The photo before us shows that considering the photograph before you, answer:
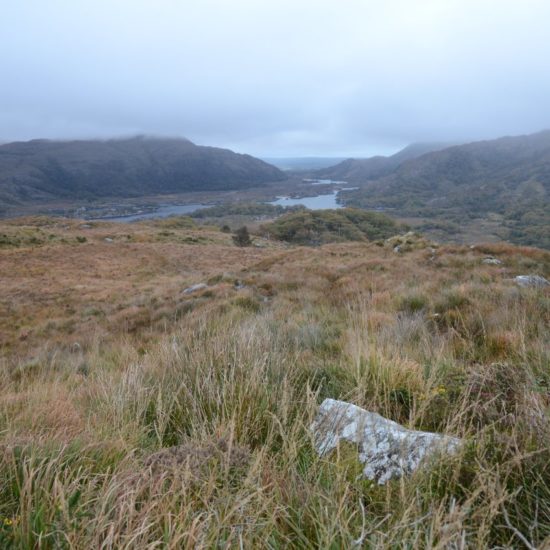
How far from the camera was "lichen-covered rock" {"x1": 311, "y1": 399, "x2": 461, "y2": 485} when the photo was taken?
1.82 metres

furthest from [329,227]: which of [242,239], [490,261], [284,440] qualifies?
[284,440]

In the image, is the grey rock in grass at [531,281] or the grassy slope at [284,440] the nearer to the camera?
the grassy slope at [284,440]

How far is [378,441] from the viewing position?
2.04 m

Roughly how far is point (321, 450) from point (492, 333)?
280 centimetres

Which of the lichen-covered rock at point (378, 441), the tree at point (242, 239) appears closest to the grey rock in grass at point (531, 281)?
the lichen-covered rock at point (378, 441)

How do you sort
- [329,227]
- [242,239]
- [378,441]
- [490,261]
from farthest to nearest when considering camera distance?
1. [329,227]
2. [242,239]
3. [490,261]
4. [378,441]

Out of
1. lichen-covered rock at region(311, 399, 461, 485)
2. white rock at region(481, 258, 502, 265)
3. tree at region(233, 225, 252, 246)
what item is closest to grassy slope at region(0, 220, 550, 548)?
lichen-covered rock at region(311, 399, 461, 485)

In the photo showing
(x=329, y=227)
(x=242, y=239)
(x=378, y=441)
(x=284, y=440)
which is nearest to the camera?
(x=284, y=440)

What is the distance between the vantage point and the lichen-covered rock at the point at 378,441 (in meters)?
1.82

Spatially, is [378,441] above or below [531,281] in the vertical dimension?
above

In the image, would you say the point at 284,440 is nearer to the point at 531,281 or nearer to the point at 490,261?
the point at 531,281

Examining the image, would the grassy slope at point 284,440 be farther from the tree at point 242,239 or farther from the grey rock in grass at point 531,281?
the tree at point 242,239

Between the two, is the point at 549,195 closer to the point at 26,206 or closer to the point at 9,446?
the point at 9,446

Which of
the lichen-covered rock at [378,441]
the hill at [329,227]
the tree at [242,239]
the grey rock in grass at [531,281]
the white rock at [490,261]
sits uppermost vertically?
the lichen-covered rock at [378,441]
